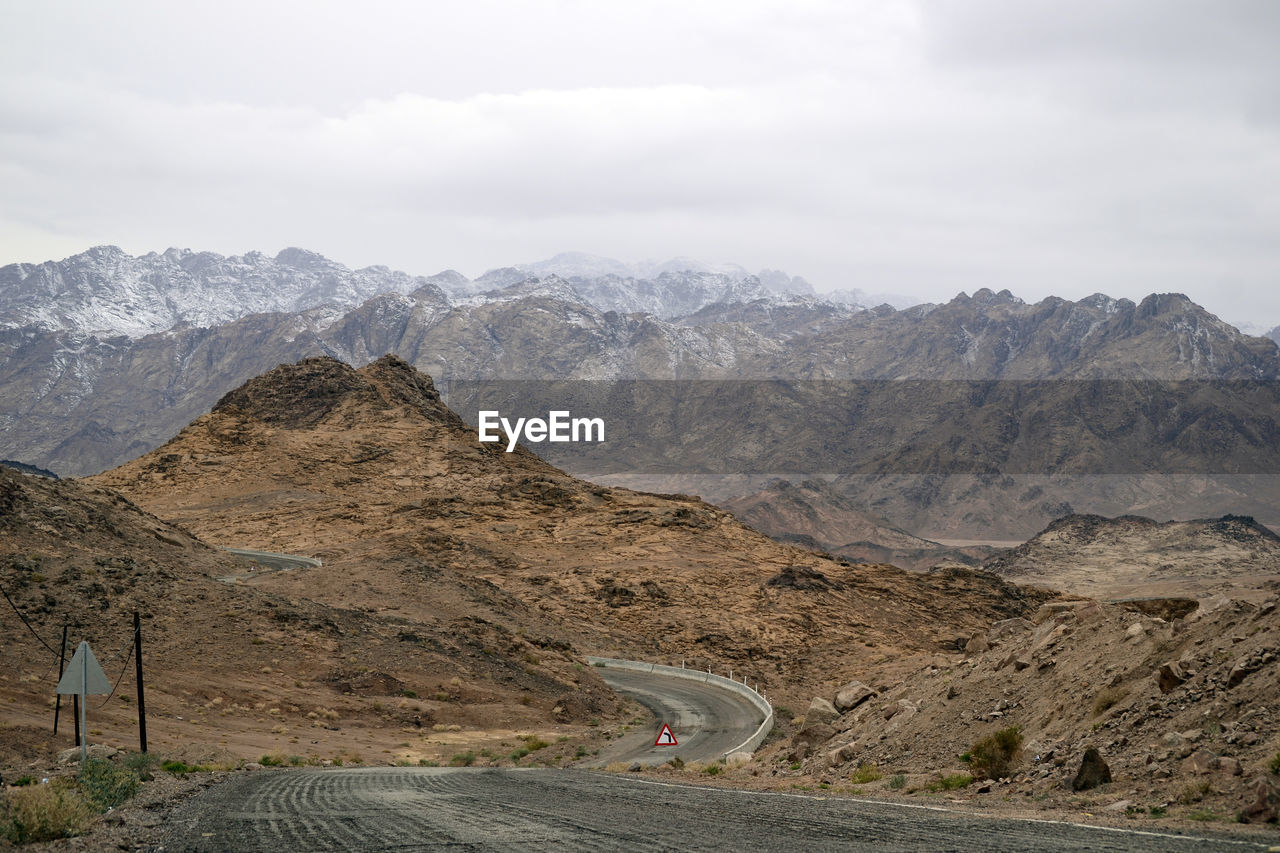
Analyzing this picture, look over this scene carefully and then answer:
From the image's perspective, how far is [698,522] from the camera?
8812 centimetres

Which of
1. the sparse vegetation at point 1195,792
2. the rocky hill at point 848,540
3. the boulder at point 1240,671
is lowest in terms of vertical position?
the rocky hill at point 848,540

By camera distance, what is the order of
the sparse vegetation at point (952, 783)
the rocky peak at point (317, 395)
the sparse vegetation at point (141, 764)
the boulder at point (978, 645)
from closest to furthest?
the sparse vegetation at point (952, 783) → the sparse vegetation at point (141, 764) → the boulder at point (978, 645) → the rocky peak at point (317, 395)

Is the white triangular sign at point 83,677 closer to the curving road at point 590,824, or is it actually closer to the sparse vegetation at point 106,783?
the sparse vegetation at point 106,783

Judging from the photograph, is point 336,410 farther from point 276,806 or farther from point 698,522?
point 276,806

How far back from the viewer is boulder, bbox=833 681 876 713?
29.4 m

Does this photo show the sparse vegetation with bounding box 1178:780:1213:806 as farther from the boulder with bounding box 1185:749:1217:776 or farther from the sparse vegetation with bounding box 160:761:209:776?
the sparse vegetation with bounding box 160:761:209:776

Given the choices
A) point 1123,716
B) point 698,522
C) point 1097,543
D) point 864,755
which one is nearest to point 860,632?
point 698,522

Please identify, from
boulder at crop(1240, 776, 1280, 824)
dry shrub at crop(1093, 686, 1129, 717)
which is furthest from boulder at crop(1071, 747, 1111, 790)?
boulder at crop(1240, 776, 1280, 824)

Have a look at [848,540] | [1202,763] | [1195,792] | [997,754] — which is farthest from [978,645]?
[848,540]

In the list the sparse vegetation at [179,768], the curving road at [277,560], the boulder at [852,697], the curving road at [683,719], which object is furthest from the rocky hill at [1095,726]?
the curving road at [277,560]

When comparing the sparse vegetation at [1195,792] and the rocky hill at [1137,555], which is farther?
the rocky hill at [1137,555]

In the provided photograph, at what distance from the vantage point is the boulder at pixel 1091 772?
14.8 meters

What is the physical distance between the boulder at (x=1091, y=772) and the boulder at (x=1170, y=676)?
1.96 meters

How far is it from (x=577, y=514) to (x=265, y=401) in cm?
4013
